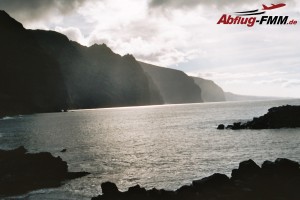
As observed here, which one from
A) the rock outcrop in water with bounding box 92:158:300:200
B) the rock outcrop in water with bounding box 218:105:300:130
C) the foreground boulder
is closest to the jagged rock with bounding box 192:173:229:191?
the rock outcrop in water with bounding box 92:158:300:200

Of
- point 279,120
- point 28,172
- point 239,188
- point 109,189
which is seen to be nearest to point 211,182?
point 239,188

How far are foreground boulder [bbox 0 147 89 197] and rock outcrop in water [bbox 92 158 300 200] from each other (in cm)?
1333

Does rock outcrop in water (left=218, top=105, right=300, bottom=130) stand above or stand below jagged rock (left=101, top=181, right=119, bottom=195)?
above

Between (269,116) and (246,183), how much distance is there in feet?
240

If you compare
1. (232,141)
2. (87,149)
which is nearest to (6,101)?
(87,149)

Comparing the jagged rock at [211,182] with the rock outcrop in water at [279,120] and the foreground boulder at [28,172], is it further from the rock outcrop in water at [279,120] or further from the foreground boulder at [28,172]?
the rock outcrop in water at [279,120]

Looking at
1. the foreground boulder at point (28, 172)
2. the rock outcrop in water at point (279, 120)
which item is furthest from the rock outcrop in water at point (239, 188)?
the rock outcrop in water at point (279, 120)

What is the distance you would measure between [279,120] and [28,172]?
72.9 m

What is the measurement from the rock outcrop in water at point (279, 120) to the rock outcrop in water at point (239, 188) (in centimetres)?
6549

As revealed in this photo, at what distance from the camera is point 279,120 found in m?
92.1

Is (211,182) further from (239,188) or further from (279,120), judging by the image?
(279,120)

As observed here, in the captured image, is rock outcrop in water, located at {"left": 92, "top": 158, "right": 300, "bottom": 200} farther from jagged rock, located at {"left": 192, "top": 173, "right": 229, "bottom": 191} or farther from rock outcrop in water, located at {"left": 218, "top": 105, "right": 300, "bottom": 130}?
rock outcrop in water, located at {"left": 218, "top": 105, "right": 300, "bottom": 130}

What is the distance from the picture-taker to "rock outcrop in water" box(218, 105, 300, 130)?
90.6m

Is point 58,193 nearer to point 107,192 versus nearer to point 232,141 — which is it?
point 107,192
